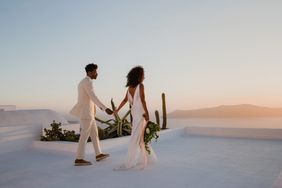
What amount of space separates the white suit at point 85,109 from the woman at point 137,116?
23.7 inches

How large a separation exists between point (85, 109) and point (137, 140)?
108 centimetres

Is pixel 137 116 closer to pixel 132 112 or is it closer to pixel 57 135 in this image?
pixel 132 112

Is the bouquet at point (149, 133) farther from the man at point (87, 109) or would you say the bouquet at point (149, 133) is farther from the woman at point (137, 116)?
the man at point (87, 109)

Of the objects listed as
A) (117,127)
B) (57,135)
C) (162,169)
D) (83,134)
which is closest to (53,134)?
(57,135)

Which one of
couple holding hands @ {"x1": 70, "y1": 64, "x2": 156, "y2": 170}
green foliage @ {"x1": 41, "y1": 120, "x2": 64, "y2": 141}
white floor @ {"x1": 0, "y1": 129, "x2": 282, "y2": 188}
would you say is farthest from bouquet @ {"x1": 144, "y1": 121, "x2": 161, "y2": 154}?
green foliage @ {"x1": 41, "y1": 120, "x2": 64, "y2": 141}

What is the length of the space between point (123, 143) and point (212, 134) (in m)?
3.33

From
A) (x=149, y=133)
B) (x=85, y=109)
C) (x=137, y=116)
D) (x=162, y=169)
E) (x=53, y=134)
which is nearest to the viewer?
(x=162, y=169)

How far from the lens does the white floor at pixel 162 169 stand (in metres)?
3.97

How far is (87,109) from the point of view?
5.31 meters

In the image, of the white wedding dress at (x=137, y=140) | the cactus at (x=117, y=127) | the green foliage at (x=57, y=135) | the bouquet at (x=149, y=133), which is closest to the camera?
the white wedding dress at (x=137, y=140)

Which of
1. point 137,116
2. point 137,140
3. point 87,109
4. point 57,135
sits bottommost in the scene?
point 57,135

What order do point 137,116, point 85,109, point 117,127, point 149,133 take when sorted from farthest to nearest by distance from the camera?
point 117,127 → point 85,109 → point 149,133 → point 137,116

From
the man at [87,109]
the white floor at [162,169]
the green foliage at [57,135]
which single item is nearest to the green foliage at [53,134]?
the green foliage at [57,135]

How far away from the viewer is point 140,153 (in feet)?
16.3
